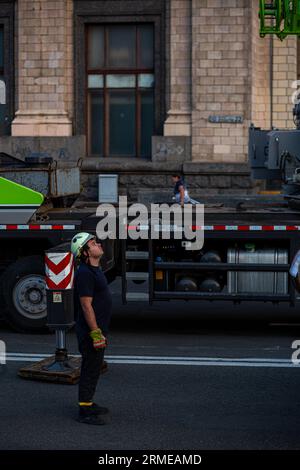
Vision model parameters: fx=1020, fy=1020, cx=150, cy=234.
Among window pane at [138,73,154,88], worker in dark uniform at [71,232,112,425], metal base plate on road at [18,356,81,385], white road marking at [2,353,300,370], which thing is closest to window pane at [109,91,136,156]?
window pane at [138,73,154,88]

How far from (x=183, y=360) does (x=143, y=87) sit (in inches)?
696

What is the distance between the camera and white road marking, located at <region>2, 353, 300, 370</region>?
10680 millimetres

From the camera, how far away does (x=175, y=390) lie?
9.51 meters

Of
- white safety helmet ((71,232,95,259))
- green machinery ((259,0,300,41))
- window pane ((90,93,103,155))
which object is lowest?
white safety helmet ((71,232,95,259))

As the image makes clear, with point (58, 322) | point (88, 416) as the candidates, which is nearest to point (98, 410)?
point (88, 416)

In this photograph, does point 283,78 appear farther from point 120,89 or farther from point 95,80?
point 95,80

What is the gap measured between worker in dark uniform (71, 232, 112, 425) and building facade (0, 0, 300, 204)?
18.2 meters

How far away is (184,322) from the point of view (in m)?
13.5

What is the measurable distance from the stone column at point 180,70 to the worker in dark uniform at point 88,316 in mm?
18525

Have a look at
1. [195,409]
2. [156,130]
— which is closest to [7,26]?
[156,130]

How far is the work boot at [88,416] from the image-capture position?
8312mm

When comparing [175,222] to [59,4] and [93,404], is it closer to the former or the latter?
[93,404]

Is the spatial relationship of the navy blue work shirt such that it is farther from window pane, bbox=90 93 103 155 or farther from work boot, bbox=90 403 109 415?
window pane, bbox=90 93 103 155
